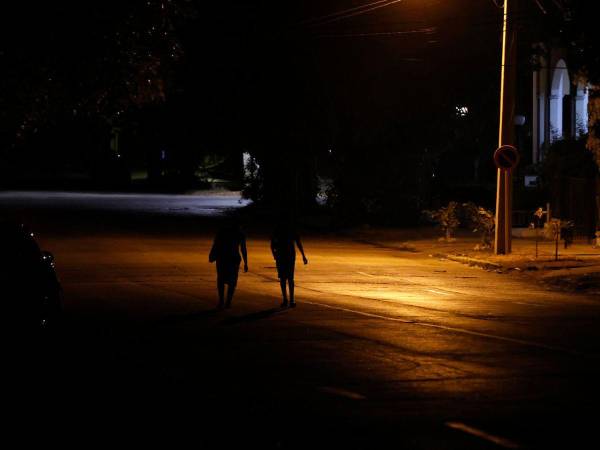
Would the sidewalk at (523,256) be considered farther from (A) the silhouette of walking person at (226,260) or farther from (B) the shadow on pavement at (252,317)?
(A) the silhouette of walking person at (226,260)

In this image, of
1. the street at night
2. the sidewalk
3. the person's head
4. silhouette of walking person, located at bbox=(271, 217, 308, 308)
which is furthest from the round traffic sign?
the person's head

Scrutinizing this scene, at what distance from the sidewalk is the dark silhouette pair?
693 centimetres

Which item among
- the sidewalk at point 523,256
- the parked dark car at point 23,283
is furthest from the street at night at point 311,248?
the sidewalk at point 523,256

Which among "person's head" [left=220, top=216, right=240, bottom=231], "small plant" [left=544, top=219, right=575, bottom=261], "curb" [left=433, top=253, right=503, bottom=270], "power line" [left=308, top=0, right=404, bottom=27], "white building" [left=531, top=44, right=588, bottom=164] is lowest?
"curb" [left=433, top=253, right=503, bottom=270]

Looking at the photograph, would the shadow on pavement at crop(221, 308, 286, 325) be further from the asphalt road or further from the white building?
the white building

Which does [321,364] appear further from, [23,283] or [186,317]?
[186,317]

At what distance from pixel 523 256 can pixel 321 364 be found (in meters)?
17.4

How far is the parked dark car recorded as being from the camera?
11812 mm

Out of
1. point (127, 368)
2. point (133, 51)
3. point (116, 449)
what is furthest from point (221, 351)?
point (133, 51)

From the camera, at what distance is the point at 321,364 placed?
12336 millimetres

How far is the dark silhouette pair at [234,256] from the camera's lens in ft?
58.7

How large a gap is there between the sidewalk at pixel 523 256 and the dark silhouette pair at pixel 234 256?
693cm

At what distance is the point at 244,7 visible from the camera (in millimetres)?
47344

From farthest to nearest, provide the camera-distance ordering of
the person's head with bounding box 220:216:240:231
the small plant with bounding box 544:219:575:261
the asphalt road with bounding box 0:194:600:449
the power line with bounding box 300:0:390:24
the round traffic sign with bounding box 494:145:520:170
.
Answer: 1. the power line with bounding box 300:0:390:24
2. the small plant with bounding box 544:219:575:261
3. the round traffic sign with bounding box 494:145:520:170
4. the person's head with bounding box 220:216:240:231
5. the asphalt road with bounding box 0:194:600:449
